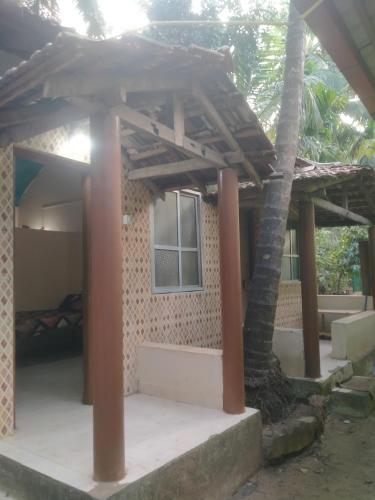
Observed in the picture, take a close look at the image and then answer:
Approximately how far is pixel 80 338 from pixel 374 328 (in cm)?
678

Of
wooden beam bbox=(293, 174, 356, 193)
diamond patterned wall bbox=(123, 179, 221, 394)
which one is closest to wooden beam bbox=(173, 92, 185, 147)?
diamond patterned wall bbox=(123, 179, 221, 394)

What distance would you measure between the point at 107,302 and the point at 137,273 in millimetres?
2596

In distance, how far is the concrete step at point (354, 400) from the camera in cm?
635

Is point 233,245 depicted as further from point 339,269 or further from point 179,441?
point 339,269

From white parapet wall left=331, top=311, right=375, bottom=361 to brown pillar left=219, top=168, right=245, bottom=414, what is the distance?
4187 millimetres

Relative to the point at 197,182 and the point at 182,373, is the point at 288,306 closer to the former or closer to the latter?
the point at 197,182

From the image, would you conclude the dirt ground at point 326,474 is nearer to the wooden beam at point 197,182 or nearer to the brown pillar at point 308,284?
the brown pillar at point 308,284

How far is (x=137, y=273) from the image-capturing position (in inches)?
221

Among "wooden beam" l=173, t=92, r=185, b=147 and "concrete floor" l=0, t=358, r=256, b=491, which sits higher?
"wooden beam" l=173, t=92, r=185, b=147

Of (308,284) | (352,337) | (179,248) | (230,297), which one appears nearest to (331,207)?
(308,284)

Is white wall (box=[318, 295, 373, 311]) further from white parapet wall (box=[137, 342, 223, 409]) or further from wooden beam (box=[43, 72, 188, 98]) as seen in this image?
wooden beam (box=[43, 72, 188, 98])

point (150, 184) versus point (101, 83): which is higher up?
point (101, 83)

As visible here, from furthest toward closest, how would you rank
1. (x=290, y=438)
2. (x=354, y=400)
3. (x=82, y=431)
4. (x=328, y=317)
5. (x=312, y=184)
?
(x=328, y=317) → (x=312, y=184) → (x=354, y=400) → (x=290, y=438) → (x=82, y=431)

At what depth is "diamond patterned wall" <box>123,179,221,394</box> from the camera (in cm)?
543
